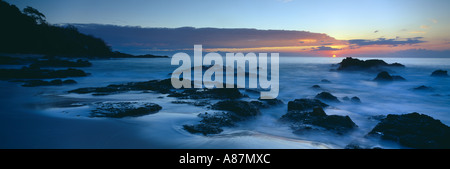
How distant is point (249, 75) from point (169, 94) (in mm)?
10691

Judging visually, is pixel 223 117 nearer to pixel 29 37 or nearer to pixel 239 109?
pixel 239 109

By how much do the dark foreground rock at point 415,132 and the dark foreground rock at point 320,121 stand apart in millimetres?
544

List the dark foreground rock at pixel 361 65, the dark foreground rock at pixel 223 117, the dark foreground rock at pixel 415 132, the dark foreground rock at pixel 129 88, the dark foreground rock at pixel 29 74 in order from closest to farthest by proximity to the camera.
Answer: the dark foreground rock at pixel 415 132 → the dark foreground rock at pixel 223 117 → the dark foreground rock at pixel 129 88 → the dark foreground rock at pixel 29 74 → the dark foreground rock at pixel 361 65

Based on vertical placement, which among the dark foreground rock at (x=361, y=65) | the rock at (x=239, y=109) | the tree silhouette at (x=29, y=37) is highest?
the tree silhouette at (x=29, y=37)

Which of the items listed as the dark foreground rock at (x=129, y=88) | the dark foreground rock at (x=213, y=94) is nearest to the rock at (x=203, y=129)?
the dark foreground rock at (x=213, y=94)

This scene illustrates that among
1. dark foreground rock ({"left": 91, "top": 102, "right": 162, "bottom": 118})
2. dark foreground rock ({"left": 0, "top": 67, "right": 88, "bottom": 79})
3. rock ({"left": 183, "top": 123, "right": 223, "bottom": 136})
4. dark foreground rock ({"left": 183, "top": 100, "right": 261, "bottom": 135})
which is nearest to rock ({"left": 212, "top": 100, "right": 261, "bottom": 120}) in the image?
dark foreground rock ({"left": 183, "top": 100, "right": 261, "bottom": 135})

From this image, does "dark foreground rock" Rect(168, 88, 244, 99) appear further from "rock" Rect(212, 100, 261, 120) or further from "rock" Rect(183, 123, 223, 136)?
"rock" Rect(183, 123, 223, 136)

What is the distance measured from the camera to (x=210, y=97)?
8.11m

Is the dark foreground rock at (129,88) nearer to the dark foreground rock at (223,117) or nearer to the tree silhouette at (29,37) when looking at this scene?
the dark foreground rock at (223,117)

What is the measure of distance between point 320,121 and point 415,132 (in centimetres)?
171

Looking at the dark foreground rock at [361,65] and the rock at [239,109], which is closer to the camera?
the rock at [239,109]

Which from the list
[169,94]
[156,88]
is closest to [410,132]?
[169,94]

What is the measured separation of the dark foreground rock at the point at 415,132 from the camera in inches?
161
